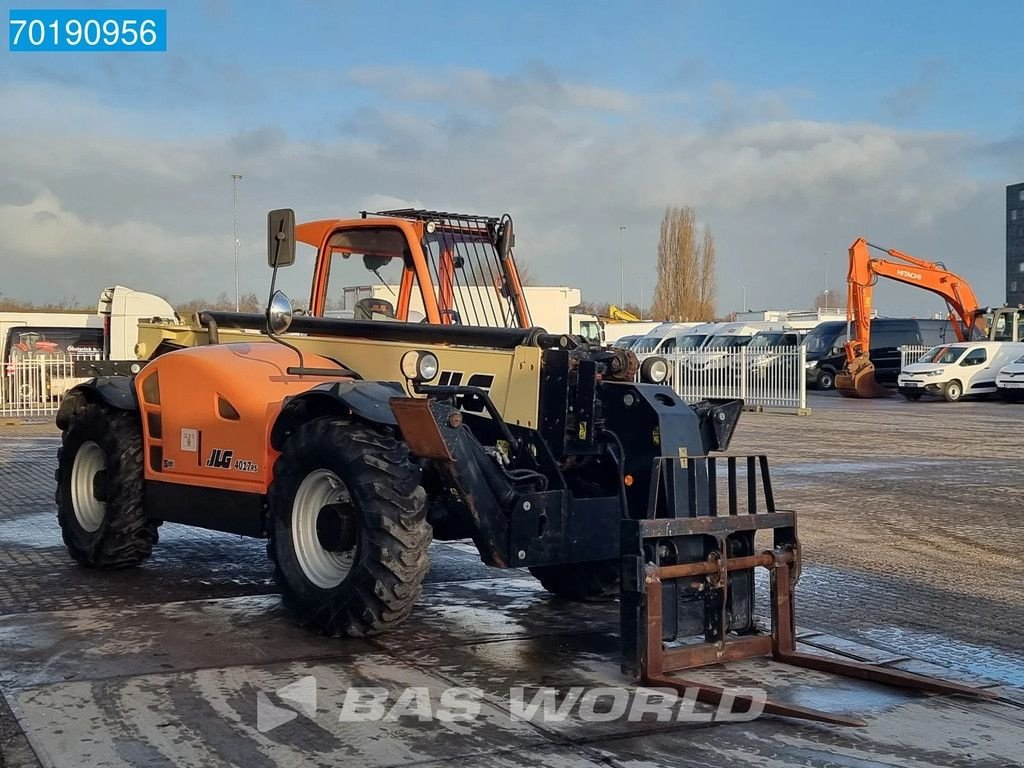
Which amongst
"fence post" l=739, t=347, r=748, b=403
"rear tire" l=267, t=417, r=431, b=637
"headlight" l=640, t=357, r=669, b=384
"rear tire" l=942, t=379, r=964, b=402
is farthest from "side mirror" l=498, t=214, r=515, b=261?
"rear tire" l=942, t=379, r=964, b=402

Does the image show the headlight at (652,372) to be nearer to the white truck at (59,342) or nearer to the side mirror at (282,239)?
the side mirror at (282,239)

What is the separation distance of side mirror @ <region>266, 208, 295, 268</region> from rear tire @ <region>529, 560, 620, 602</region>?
94.1 inches

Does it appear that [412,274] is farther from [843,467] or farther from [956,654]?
[843,467]

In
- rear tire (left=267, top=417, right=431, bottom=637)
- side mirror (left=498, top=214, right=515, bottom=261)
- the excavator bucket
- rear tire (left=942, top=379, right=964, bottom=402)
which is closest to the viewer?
rear tire (left=267, top=417, right=431, bottom=637)

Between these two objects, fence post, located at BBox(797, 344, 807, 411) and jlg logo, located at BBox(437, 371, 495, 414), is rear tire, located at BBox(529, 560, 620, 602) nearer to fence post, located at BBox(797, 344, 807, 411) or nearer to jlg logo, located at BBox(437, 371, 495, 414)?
jlg logo, located at BBox(437, 371, 495, 414)

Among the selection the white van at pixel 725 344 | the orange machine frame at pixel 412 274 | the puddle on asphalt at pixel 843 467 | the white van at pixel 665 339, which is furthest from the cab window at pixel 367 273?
the white van at pixel 665 339

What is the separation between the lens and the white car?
31.8m

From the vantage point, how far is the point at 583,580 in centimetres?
767

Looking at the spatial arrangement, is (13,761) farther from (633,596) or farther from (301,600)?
(633,596)

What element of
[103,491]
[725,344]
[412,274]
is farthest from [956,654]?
[725,344]

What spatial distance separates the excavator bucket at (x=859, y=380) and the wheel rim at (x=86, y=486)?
3008 centimetres

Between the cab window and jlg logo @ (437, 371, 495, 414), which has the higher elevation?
the cab window

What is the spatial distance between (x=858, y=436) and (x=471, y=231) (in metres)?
15.3

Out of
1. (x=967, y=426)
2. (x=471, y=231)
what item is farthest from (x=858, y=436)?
(x=471, y=231)
